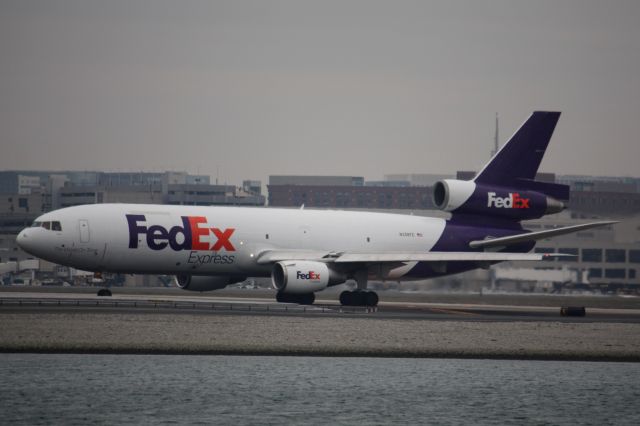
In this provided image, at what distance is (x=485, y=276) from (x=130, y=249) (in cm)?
3205

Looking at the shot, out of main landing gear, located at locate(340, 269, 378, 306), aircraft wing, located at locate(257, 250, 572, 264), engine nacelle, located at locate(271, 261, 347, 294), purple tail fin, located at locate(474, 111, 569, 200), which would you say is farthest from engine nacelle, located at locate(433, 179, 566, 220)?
engine nacelle, located at locate(271, 261, 347, 294)

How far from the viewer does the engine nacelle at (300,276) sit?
2785 inches

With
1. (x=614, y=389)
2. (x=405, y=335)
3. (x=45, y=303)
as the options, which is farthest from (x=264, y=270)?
(x=614, y=389)

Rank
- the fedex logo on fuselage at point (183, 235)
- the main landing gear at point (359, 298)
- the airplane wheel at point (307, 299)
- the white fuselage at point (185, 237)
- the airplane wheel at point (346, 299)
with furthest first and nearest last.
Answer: the airplane wheel at point (307, 299) < the airplane wheel at point (346, 299) < the main landing gear at point (359, 298) < the fedex logo on fuselage at point (183, 235) < the white fuselage at point (185, 237)

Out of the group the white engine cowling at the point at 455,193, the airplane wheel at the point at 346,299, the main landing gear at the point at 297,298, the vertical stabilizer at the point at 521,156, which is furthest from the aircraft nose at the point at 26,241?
the vertical stabilizer at the point at 521,156

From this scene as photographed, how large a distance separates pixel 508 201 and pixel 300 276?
1742 centimetres

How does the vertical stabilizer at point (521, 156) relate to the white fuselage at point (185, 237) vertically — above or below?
above

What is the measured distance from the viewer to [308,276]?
7119 cm

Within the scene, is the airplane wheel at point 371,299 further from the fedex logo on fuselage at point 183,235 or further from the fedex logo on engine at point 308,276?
the fedex logo on fuselage at point 183,235

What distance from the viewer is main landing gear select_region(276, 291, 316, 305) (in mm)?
75312

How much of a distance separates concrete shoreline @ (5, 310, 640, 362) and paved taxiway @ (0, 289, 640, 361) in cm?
5

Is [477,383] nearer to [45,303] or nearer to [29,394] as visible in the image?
[29,394]

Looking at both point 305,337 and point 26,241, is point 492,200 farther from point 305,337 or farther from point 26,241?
point 305,337

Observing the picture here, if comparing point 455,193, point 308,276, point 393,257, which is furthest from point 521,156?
point 308,276
